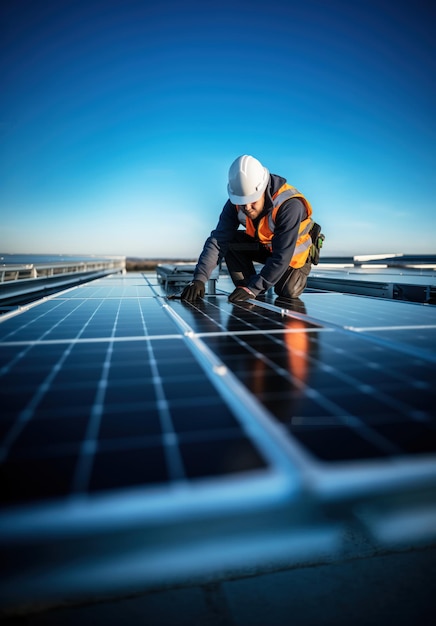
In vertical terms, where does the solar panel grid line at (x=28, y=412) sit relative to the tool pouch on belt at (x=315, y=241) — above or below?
below

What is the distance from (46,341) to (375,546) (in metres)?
2.88

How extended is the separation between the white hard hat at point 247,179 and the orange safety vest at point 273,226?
0.21 meters

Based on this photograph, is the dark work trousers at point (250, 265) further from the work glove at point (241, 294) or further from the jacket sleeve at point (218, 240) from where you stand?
the work glove at point (241, 294)

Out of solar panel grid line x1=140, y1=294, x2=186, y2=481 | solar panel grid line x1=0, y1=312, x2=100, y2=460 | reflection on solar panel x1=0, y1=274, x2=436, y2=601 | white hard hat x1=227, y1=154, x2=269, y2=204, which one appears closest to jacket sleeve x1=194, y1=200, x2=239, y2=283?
white hard hat x1=227, y1=154, x2=269, y2=204

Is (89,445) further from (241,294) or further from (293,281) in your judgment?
(293,281)

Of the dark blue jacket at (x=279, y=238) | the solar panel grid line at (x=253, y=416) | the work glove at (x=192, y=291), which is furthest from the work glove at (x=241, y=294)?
the solar panel grid line at (x=253, y=416)

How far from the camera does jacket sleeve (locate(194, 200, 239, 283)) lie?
5.52 m

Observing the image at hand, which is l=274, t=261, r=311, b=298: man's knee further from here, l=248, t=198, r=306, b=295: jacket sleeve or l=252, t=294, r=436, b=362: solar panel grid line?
l=252, t=294, r=436, b=362: solar panel grid line

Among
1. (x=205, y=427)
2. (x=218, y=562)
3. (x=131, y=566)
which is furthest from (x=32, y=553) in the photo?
(x=205, y=427)

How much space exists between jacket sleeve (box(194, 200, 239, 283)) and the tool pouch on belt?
115cm

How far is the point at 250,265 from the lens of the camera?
5871 mm

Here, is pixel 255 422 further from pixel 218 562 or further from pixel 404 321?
pixel 404 321

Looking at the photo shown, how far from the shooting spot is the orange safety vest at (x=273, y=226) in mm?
4645

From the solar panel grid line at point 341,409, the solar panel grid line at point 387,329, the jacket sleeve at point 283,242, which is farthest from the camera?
the jacket sleeve at point 283,242
